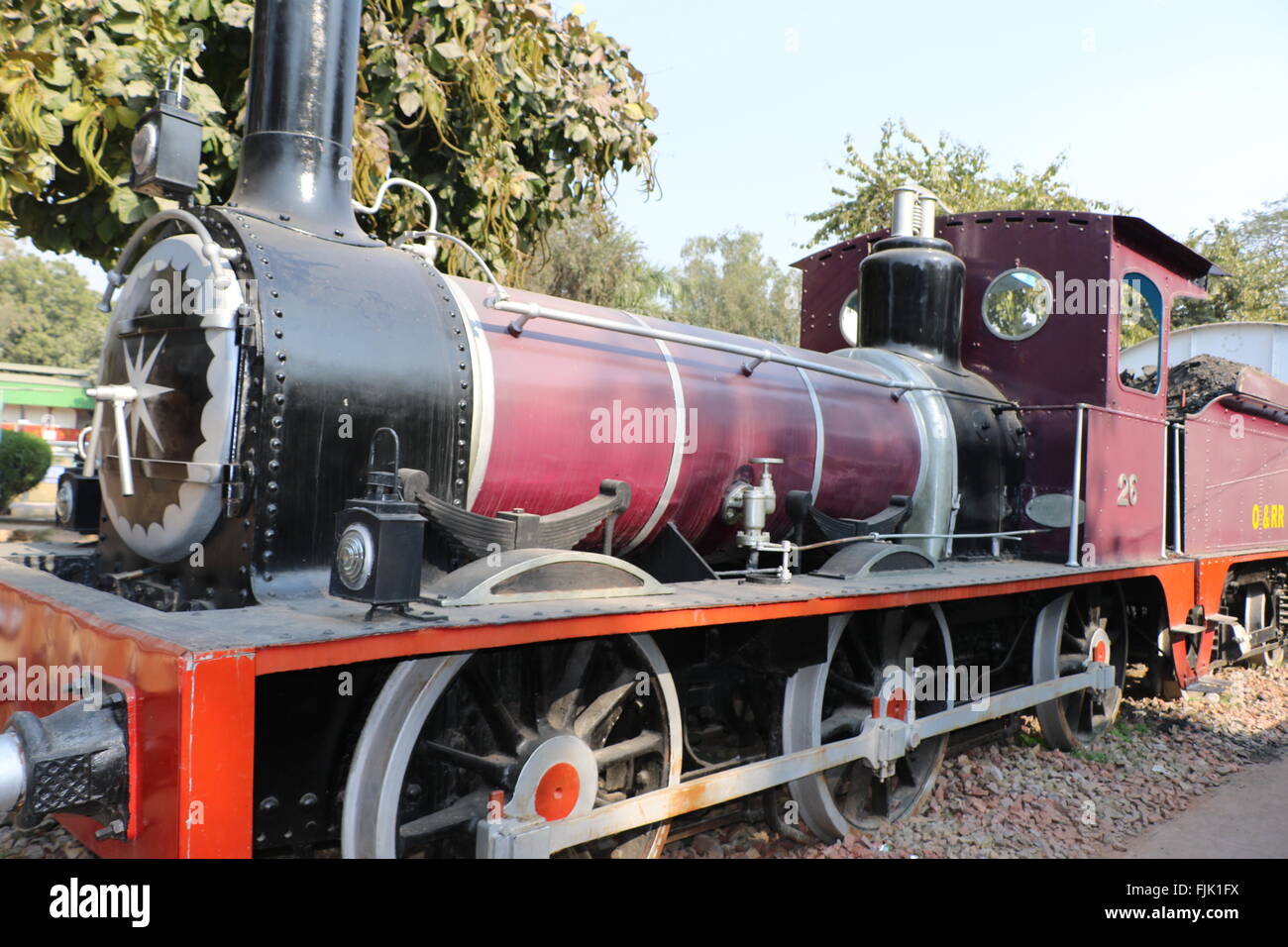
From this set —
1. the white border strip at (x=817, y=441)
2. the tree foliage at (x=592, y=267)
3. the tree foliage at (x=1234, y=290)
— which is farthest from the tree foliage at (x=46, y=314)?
the white border strip at (x=817, y=441)

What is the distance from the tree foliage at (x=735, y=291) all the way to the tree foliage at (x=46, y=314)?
110ft

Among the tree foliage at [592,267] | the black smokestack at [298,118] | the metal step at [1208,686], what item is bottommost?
the metal step at [1208,686]

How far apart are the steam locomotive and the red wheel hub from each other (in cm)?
1

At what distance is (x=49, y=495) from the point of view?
62.6 ft

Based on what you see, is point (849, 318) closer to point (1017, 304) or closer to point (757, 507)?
point (1017, 304)

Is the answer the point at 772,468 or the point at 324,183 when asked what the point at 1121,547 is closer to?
the point at 772,468

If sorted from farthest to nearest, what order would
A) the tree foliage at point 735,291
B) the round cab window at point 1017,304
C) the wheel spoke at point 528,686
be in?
the tree foliage at point 735,291, the round cab window at point 1017,304, the wheel spoke at point 528,686

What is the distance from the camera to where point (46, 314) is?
57938 mm

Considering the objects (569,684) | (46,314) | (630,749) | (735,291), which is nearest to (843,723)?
(630,749)

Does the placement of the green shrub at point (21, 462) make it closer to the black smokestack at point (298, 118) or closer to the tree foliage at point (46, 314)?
the black smokestack at point (298, 118)

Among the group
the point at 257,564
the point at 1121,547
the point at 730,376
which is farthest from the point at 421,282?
the point at 1121,547

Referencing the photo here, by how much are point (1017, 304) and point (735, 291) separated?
29.1 metres

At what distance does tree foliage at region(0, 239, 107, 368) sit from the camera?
51.1 metres

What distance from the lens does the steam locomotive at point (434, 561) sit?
2.10 metres
